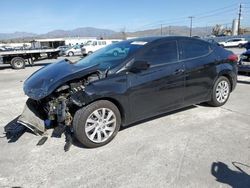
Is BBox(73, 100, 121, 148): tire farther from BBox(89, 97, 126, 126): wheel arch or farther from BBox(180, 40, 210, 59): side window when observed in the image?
BBox(180, 40, 210, 59): side window

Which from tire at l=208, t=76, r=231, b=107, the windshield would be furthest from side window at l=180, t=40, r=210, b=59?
the windshield

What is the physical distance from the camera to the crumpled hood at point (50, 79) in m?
3.93

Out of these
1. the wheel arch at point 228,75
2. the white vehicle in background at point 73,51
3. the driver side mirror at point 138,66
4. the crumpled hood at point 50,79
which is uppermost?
the driver side mirror at point 138,66

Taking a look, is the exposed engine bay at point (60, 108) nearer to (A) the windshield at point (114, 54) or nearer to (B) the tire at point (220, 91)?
(A) the windshield at point (114, 54)

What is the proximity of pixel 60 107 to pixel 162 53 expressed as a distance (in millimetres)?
1992

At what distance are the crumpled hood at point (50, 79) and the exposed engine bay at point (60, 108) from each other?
0.09 m

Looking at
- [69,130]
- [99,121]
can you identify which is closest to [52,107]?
[69,130]

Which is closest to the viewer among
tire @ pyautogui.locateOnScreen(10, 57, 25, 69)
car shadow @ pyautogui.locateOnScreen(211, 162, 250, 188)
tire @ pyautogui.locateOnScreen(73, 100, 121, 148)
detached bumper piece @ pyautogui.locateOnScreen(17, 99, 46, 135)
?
car shadow @ pyautogui.locateOnScreen(211, 162, 250, 188)

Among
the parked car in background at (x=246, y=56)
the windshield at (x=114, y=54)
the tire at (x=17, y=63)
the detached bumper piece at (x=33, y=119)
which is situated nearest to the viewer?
the detached bumper piece at (x=33, y=119)

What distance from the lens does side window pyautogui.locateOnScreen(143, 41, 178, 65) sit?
4.38m

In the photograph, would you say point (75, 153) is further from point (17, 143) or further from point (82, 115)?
point (17, 143)

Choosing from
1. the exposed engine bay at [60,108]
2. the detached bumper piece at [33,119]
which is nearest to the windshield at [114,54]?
the exposed engine bay at [60,108]

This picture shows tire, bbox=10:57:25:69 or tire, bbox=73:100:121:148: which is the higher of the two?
tire, bbox=73:100:121:148

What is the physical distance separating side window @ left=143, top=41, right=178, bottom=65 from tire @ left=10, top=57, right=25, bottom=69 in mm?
14072
